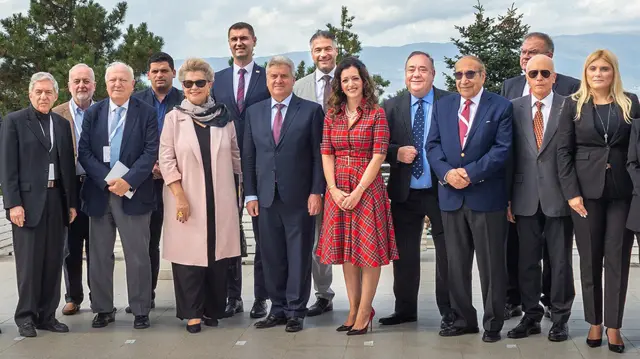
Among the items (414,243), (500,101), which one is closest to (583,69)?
(500,101)

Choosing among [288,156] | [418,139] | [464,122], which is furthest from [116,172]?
[464,122]

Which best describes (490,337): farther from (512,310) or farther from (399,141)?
(399,141)

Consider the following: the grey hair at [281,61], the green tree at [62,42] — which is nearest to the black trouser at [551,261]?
the grey hair at [281,61]

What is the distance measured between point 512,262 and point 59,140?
3.15 meters

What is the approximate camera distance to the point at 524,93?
5.43 meters

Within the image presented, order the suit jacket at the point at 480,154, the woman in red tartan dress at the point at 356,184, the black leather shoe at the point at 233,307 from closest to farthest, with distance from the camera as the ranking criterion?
1. the suit jacket at the point at 480,154
2. the woman in red tartan dress at the point at 356,184
3. the black leather shoe at the point at 233,307

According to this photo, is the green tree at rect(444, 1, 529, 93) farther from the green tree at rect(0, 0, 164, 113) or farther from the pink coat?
the pink coat

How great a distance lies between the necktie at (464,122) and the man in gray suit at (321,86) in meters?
1.20

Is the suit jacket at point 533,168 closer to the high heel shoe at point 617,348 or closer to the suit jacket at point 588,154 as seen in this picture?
the suit jacket at point 588,154

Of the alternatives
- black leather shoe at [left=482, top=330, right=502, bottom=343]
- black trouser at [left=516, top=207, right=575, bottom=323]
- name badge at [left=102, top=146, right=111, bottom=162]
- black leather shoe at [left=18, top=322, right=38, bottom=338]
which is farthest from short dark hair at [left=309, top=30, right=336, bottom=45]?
black leather shoe at [left=18, top=322, right=38, bottom=338]

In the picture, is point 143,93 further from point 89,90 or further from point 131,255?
point 131,255

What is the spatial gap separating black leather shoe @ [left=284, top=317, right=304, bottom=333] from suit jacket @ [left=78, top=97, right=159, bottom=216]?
4.05 ft

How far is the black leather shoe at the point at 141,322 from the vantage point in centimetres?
537

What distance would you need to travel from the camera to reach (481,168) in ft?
15.7
